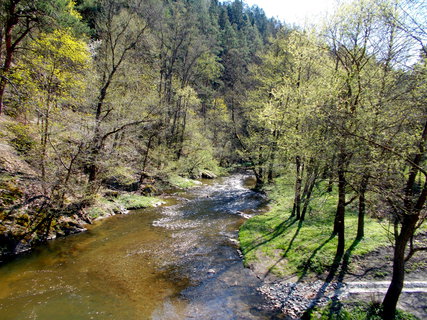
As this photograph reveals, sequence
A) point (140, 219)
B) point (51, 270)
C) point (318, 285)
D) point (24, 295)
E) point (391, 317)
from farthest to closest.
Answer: point (140, 219)
point (51, 270)
point (318, 285)
point (24, 295)
point (391, 317)

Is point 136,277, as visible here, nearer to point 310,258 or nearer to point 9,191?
point 310,258

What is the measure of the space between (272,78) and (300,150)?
13090 millimetres

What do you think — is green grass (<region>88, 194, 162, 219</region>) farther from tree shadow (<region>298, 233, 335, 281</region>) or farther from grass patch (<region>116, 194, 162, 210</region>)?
tree shadow (<region>298, 233, 335, 281</region>)

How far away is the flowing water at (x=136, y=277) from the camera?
20.8 feet

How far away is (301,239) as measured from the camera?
10039mm

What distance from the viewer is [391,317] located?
5.46 m

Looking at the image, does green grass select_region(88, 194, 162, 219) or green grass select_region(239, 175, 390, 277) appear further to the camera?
green grass select_region(88, 194, 162, 219)

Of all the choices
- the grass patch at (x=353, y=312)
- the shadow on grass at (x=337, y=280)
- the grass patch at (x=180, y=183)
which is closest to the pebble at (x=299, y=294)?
the shadow on grass at (x=337, y=280)

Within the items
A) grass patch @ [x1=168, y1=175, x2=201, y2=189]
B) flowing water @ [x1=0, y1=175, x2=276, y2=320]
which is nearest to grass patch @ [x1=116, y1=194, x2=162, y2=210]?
flowing water @ [x1=0, y1=175, x2=276, y2=320]

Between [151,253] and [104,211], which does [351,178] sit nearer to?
[151,253]

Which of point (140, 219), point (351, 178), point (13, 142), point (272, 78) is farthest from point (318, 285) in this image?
point (272, 78)

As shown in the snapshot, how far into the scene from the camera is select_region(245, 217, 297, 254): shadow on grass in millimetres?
10239

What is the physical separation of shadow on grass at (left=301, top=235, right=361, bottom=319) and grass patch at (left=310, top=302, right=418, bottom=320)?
0.08 feet

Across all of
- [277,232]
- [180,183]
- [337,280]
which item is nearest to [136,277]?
[337,280]
